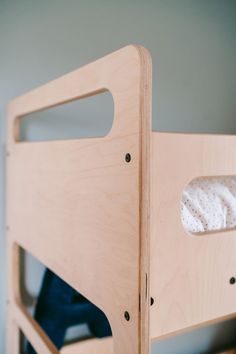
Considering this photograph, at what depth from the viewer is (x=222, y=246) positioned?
806mm

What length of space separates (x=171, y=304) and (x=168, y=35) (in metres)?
1.34

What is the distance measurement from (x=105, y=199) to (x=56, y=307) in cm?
85

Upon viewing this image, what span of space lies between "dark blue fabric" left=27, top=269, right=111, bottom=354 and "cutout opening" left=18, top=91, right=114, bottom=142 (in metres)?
0.55

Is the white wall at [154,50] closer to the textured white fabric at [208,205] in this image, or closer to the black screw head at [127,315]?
the textured white fabric at [208,205]

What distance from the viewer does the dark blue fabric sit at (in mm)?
1327

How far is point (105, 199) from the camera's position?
2.19 ft

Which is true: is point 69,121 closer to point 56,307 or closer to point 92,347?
point 56,307

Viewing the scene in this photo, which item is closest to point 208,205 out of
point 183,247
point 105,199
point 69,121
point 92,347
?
point 183,247

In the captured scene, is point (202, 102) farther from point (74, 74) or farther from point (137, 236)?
point (137, 236)

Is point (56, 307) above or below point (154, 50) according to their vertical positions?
below

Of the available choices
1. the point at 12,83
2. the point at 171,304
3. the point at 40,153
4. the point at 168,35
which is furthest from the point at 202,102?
the point at 171,304

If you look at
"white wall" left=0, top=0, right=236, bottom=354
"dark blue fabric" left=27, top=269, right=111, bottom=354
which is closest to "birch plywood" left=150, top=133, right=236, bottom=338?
"dark blue fabric" left=27, top=269, right=111, bottom=354

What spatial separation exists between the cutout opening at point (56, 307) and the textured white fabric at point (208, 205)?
2.27 ft

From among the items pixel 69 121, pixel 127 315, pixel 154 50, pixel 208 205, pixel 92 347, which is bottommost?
pixel 92 347
